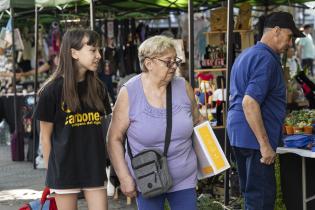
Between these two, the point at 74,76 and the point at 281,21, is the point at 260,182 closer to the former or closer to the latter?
the point at 281,21

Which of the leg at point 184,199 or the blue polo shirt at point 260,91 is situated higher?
the blue polo shirt at point 260,91

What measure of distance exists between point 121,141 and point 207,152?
1.73 ft

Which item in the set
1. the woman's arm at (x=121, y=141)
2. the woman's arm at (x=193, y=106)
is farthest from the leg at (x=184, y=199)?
the woman's arm at (x=193, y=106)

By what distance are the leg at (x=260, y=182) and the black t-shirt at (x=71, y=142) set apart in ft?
3.50

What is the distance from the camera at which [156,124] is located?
3.88 meters

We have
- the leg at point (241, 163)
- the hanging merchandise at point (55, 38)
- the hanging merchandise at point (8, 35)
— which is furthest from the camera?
the hanging merchandise at point (55, 38)

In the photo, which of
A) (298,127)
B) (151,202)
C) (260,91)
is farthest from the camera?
(298,127)

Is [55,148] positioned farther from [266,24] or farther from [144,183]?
[266,24]

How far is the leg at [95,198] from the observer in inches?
170

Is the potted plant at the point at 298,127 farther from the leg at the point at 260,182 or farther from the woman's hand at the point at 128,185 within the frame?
the woman's hand at the point at 128,185

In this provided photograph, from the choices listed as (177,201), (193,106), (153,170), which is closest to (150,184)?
(153,170)

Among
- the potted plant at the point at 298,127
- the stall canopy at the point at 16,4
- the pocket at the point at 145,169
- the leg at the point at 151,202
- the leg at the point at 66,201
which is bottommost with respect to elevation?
the leg at the point at 66,201

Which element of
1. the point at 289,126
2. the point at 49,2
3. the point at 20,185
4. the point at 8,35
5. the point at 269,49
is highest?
the point at 49,2

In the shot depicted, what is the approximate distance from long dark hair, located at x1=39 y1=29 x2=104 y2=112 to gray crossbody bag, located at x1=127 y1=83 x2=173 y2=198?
579 millimetres
